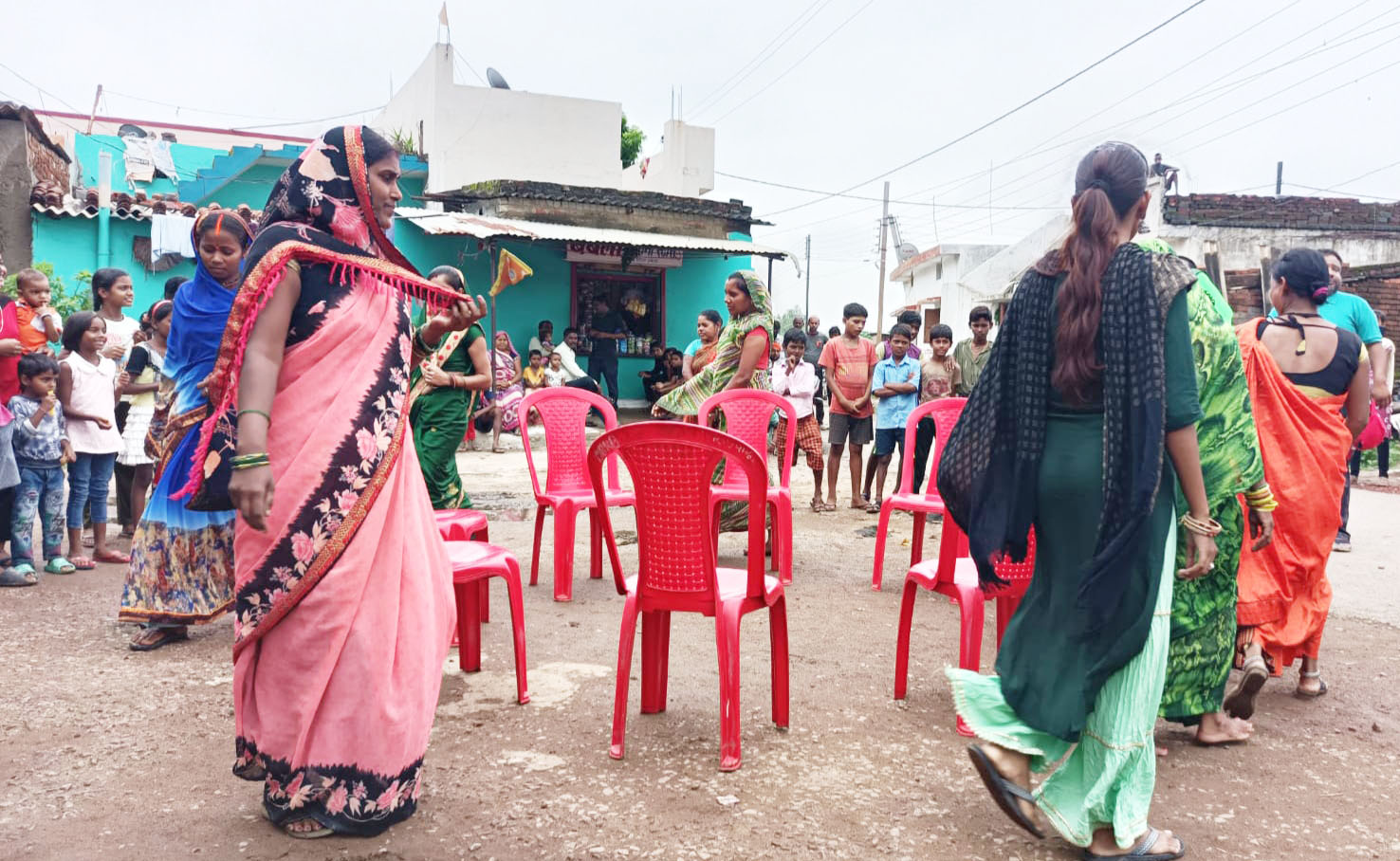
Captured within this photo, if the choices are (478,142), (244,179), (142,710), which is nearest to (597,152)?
(478,142)

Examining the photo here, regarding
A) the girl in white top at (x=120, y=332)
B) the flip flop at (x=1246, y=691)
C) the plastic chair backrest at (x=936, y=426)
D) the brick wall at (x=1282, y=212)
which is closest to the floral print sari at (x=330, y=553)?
the flip flop at (x=1246, y=691)

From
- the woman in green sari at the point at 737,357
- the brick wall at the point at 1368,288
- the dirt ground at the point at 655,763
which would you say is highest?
the brick wall at the point at 1368,288

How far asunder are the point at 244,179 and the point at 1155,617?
19.3m

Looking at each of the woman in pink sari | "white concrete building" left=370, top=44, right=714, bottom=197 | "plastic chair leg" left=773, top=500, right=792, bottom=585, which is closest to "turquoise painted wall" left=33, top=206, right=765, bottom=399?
"white concrete building" left=370, top=44, right=714, bottom=197

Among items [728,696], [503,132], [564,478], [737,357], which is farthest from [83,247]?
[728,696]

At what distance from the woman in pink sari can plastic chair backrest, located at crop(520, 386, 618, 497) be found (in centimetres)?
276

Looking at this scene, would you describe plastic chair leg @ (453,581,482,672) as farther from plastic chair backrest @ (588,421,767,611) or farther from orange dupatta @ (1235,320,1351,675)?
orange dupatta @ (1235,320,1351,675)

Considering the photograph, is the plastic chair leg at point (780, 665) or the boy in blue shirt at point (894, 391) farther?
the boy in blue shirt at point (894, 391)

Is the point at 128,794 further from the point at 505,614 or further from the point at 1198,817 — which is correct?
the point at 1198,817

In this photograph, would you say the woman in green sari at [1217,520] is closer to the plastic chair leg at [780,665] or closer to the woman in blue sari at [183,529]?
the plastic chair leg at [780,665]

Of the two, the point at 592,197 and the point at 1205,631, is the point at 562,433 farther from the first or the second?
the point at 592,197

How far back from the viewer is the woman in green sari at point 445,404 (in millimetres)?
4559

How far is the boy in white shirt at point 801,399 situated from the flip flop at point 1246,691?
4866mm

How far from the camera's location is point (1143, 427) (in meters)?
2.29
